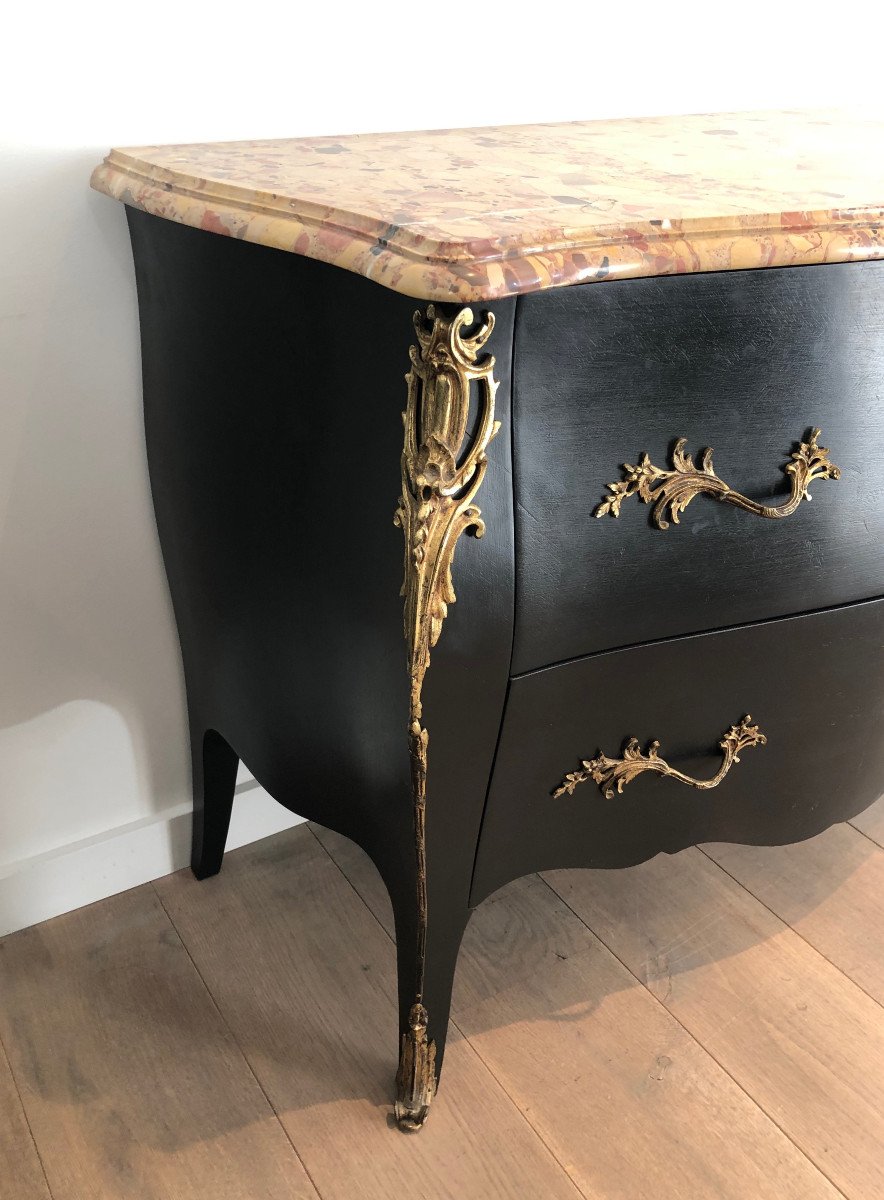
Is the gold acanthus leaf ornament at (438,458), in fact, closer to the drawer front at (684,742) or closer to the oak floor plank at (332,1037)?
the drawer front at (684,742)

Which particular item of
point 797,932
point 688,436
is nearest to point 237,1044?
point 797,932

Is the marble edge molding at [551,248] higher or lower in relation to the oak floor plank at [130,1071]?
higher

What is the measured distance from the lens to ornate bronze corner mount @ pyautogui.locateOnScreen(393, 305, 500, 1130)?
0.59 m

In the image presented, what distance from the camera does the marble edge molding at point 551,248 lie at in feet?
1.81

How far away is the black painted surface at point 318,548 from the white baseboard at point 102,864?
0.87 ft

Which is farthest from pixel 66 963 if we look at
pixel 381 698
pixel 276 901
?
pixel 381 698

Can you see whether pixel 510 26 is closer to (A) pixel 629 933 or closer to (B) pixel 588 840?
(B) pixel 588 840

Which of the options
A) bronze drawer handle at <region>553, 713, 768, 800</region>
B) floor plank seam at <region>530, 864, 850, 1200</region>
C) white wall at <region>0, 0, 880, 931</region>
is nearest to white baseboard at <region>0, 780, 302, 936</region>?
white wall at <region>0, 0, 880, 931</region>

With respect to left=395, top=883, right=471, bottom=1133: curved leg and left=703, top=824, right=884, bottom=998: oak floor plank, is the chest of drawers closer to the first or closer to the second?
left=395, top=883, right=471, bottom=1133: curved leg

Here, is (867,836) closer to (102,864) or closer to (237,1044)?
(237,1044)

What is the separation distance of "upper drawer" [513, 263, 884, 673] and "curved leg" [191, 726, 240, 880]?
19.3 inches

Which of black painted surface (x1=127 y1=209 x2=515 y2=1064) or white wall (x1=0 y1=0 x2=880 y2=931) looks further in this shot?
white wall (x1=0 y1=0 x2=880 y2=931)

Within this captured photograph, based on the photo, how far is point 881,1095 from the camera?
992mm

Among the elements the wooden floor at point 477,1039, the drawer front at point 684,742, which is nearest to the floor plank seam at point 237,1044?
the wooden floor at point 477,1039
